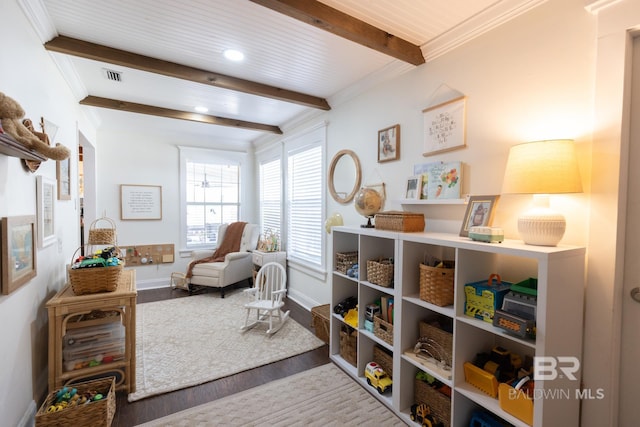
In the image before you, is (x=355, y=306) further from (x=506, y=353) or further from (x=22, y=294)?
(x=22, y=294)

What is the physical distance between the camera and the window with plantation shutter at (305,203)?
12.1ft

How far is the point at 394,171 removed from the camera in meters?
2.55

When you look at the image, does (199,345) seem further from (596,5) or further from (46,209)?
(596,5)

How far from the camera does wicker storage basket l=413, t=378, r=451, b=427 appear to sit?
170 centimetres

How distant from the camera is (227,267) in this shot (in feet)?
14.1

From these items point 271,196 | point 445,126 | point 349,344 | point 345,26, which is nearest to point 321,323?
point 349,344

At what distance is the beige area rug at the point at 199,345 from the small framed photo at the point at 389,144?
192 cm

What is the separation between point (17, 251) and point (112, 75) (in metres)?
1.90

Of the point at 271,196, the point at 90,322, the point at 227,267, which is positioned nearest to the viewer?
the point at 90,322

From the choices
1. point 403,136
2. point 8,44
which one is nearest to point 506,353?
point 403,136

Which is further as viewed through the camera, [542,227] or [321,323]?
[321,323]

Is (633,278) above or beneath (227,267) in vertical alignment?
above

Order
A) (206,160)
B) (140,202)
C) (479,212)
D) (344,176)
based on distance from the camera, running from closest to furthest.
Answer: (479,212) < (344,176) < (140,202) < (206,160)

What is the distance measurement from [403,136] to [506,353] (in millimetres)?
1697
